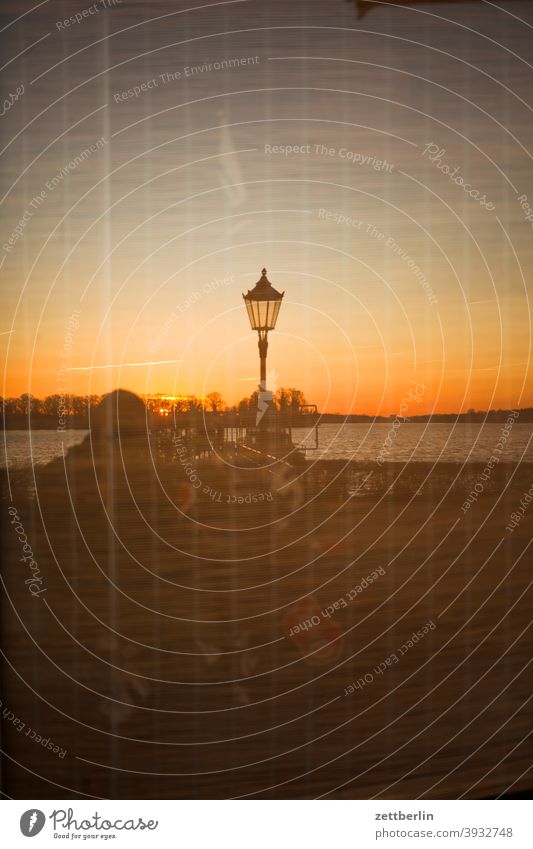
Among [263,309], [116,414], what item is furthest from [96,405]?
[263,309]

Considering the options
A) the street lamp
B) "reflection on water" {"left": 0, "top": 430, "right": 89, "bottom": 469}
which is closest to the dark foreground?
"reflection on water" {"left": 0, "top": 430, "right": 89, "bottom": 469}

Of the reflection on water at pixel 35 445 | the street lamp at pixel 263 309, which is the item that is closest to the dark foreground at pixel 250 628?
the reflection on water at pixel 35 445

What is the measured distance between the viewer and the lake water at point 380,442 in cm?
195

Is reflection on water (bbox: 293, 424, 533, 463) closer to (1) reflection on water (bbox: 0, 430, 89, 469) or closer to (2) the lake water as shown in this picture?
(2) the lake water

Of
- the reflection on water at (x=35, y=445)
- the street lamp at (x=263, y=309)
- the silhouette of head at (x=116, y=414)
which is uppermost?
the street lamp at (x=263, y=309)

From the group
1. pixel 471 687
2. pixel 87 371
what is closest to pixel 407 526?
pixel 471 687

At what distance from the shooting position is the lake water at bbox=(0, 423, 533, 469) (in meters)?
1.95

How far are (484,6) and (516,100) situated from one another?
0.87 ft
